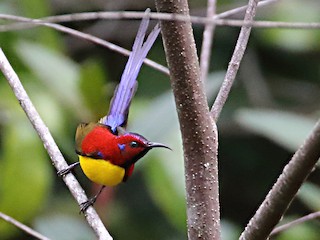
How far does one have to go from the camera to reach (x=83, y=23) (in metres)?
3.54

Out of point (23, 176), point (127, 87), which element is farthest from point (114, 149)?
point (23, 176)

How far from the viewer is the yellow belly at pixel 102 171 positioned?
5.63 feet

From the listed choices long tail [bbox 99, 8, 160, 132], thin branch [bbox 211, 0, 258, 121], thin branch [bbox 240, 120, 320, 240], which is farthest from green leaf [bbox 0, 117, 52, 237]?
thin branch [bbox 240, 120, 320, 240]

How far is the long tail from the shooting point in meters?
1.60

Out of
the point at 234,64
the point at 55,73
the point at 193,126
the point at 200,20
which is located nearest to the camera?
the point at 200,20

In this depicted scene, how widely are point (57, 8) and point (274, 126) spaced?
1490 millimetres

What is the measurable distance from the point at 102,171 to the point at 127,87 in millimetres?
217

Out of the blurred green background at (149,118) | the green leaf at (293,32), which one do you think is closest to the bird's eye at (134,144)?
the blurred green background at (149,118)

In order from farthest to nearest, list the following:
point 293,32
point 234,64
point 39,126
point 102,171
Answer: point 293,32
point 102,171
point 39,126
point 234,64

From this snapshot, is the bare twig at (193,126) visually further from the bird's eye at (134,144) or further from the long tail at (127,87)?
the bird's eye at (134,144)

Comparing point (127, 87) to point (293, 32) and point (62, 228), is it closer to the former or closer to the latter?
point (62, 228)

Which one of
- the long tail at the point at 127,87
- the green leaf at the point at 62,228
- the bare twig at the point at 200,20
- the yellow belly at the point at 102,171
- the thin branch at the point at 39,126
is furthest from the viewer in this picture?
the green leaf at the point at 62,228

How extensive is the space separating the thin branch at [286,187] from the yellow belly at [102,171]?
0.70m

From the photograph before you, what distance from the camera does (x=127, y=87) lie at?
1792 mm
